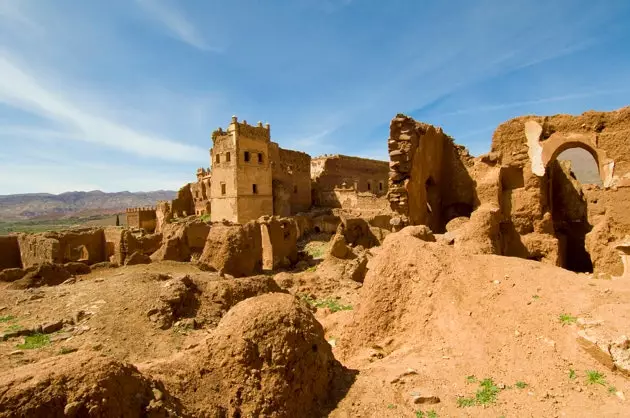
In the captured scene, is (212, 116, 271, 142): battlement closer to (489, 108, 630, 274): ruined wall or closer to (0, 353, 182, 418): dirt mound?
(489, 108, 630, 274): ruined wall

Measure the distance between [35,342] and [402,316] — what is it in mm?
6696

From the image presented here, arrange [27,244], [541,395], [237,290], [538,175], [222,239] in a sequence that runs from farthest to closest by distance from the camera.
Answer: [27,244] < [222,239] < [538,175] < [237,290] < [541,395]

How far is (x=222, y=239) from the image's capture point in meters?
13.9

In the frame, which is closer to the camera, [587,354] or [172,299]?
[587,354]

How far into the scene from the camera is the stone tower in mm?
29562

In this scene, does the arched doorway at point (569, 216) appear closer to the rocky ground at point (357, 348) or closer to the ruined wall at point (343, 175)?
the rocky ground at point (357, 348)

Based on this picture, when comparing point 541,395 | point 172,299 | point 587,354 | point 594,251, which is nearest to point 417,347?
point 541,395

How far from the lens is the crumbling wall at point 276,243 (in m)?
19.2

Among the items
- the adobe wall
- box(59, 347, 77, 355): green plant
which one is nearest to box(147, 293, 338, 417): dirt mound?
box(59, 347, 77, 355): green plant

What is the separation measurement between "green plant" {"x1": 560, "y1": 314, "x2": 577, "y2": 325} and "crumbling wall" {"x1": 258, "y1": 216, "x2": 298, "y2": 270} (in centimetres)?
1481

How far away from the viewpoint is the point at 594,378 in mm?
4586

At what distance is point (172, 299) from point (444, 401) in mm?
5650

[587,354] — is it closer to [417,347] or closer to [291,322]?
[417,347]

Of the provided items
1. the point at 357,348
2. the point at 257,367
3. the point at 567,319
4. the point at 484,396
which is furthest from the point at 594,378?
the point at 257,367
